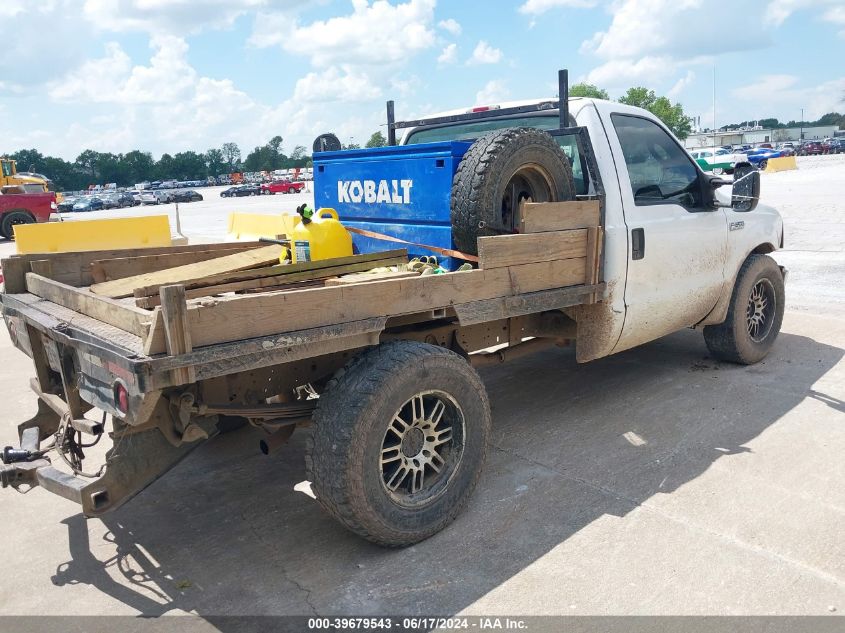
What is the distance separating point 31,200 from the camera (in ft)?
76.2

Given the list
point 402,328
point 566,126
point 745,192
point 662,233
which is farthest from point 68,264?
point 745,192

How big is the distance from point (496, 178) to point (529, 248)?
0.43m

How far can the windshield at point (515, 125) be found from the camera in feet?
15.4

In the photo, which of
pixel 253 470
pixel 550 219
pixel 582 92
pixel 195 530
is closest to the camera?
pixel 195 530

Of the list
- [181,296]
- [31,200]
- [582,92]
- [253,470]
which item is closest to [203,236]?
[31,200]

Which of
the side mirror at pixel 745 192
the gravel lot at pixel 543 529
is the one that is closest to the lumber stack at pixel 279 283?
the gravel lot at pixel 543 529

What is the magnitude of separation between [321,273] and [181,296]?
4.39ft

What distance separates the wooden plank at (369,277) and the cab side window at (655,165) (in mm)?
1881

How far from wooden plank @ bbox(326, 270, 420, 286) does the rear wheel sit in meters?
22.8

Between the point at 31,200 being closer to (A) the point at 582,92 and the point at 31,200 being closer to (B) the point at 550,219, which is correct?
(B) the point at 550,219

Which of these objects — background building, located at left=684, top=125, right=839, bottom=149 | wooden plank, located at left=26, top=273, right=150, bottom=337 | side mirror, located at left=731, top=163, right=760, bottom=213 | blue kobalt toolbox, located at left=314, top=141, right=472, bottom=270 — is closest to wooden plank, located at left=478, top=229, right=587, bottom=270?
blue kobalt toolbox, located at left=314, top=141, right=472, bottom=270

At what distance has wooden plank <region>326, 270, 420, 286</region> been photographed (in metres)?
3.60

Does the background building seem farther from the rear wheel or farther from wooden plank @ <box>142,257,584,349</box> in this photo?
wooden plank @ <box>142,257,584,349</box>

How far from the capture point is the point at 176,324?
267 cm
